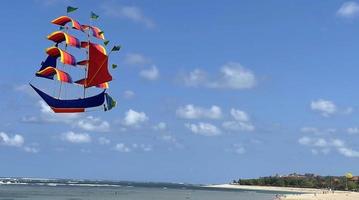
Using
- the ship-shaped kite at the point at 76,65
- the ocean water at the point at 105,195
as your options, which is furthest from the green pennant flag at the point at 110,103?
the ocean water at the point at 105,195

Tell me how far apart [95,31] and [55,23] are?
183cm

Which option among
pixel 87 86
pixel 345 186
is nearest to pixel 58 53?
pixel 87 86

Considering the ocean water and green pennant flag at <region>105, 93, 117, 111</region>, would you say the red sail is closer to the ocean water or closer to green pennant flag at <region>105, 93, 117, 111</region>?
green pennant flag at <region>105, 93, 117, 111</region>

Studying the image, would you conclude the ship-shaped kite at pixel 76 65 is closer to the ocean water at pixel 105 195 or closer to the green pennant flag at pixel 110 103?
the green pennant flag at pixel 110 103

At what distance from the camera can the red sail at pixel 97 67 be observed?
26812 mm

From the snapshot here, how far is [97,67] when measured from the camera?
2720cm

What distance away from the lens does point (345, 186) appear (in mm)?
189500

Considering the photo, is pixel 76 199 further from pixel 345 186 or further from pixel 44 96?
pixel 345 186

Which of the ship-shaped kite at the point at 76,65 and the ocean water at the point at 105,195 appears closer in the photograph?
the ship-shaped kite at the point at 76,65

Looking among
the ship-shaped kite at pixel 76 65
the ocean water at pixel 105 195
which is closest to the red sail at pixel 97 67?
the ship-shaped kite at pixel 76 65

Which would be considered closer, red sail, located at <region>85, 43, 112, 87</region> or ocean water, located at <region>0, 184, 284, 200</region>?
red sail, located at <region>85, 43, 112, 87</region>

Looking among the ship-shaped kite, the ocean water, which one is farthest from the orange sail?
the ocean water

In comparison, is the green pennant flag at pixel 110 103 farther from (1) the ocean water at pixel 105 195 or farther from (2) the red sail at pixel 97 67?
(1) the ocean water at pixel 105 195

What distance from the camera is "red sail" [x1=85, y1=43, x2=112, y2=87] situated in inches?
1056
